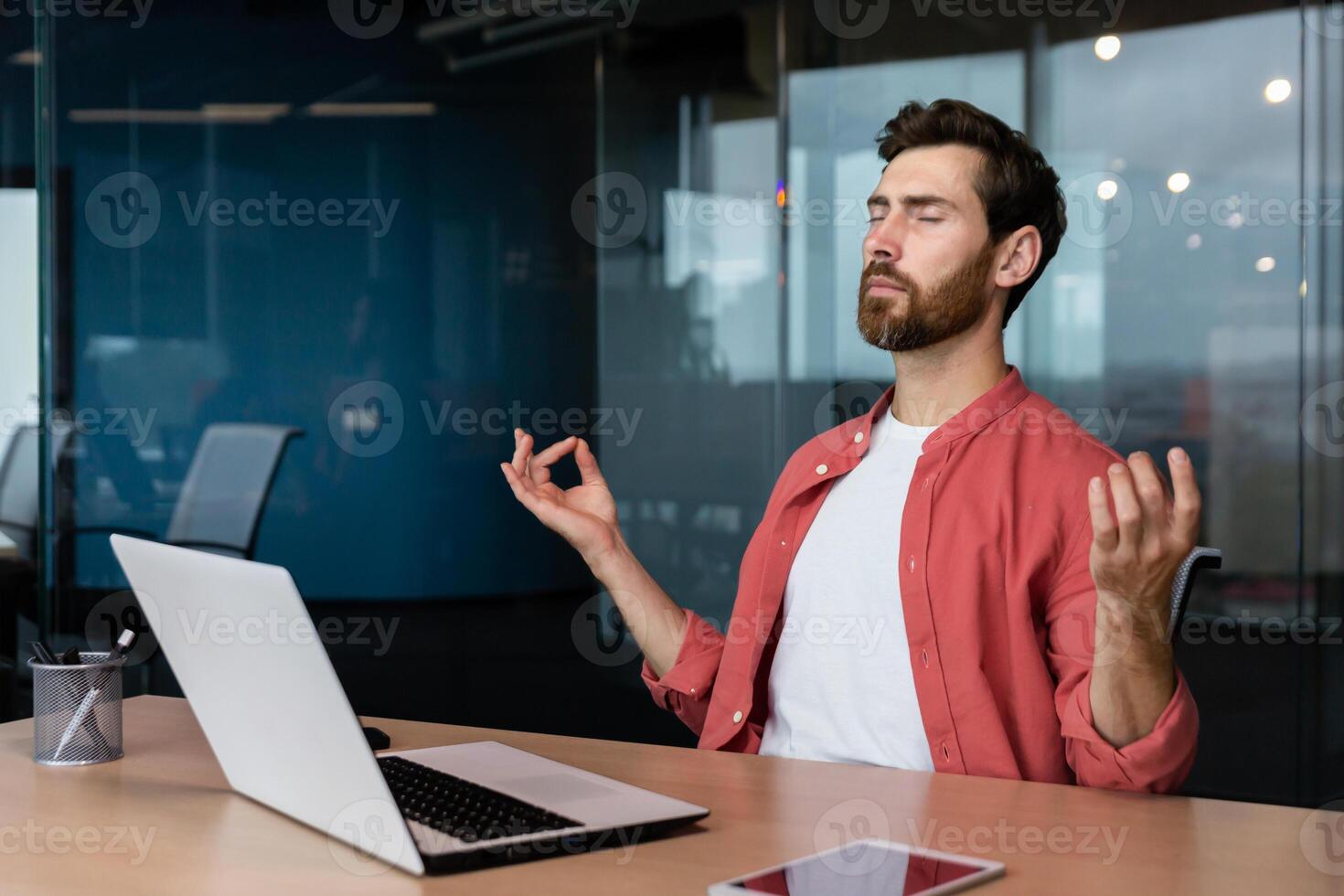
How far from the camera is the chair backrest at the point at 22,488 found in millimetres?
4102

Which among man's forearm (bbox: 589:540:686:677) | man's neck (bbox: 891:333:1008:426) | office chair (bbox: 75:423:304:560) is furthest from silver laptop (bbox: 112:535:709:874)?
office chair (bbox: 75:423:304:560)

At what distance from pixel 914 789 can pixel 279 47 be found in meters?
4.43

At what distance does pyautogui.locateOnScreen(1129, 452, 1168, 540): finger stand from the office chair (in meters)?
3.17

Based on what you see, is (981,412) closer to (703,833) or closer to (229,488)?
(703,833)

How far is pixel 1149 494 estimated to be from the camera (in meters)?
1.22

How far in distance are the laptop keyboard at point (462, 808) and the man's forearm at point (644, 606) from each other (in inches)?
19.8

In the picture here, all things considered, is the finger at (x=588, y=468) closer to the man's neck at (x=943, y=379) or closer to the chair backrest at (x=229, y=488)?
the man's neck at (x=943, y=379)

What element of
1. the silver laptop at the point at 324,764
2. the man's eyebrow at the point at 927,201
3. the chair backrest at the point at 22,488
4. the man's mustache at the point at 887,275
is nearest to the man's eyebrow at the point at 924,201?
the man's eyebrow at the point at 927,201

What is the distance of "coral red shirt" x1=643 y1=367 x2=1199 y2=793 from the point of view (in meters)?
1.66

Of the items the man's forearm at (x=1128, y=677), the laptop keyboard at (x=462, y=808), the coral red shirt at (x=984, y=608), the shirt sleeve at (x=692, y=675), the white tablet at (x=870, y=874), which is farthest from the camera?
the shirt sleeve at (x=692, y=675)

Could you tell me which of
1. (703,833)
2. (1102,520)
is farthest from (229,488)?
(1102,520)

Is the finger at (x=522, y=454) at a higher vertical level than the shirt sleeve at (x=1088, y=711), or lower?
higher

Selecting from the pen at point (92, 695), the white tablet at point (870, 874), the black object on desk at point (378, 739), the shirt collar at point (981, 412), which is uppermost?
the shirt collar at point (981, 412)

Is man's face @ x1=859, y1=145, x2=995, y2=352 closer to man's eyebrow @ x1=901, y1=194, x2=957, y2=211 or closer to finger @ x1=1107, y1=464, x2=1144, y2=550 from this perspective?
man's eyebrow @ x1=901, y1=194, x2=957, y2=211
